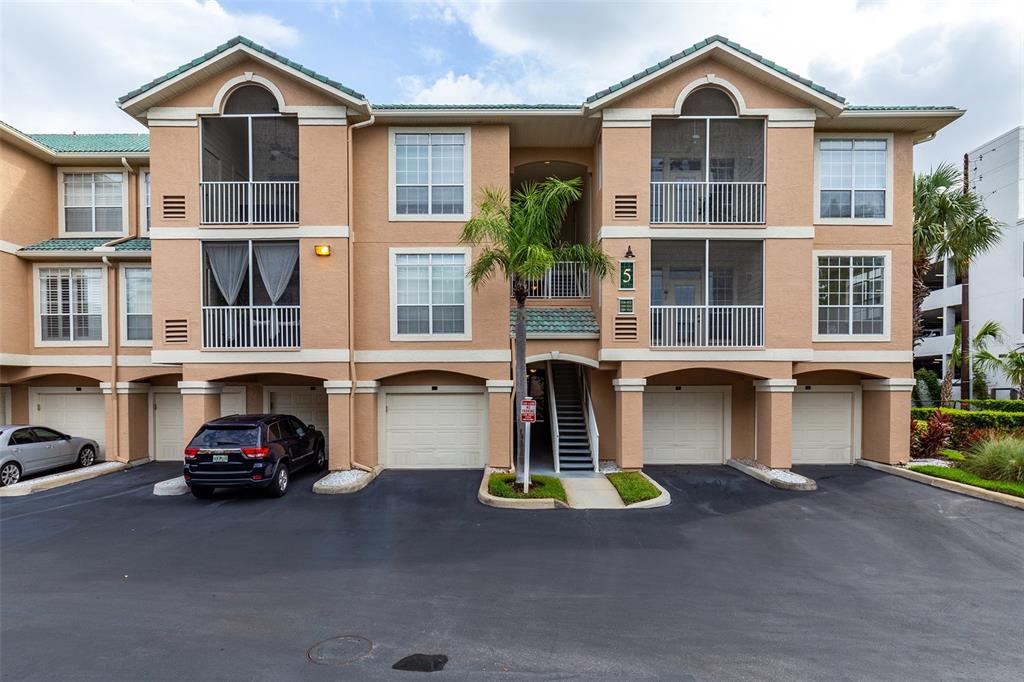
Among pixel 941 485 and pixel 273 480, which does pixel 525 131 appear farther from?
pixel 941 485

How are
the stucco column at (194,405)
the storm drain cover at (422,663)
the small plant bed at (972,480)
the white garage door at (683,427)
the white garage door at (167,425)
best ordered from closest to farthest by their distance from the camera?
the storm drain cover at (422,663) < the small plant bed at (972,480) < the stucco column at (194,405) < the white garage door at (683,427) < the white garage door at (167,425)

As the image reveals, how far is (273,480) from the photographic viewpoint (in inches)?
397

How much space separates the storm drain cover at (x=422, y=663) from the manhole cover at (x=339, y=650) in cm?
43

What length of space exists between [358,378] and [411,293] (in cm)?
260

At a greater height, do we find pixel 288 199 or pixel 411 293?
pixel 288 199

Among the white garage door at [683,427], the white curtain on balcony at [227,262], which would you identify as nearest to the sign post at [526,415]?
the white garage door at [683,427]

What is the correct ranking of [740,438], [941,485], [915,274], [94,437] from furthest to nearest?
[915,274] → [94,437] → [740,438] → [941,485]

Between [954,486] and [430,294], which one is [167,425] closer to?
[430,294]

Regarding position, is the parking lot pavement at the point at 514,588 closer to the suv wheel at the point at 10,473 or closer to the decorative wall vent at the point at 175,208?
the suv wheel at the point at 10,473

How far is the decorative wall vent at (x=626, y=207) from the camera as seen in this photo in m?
12.1

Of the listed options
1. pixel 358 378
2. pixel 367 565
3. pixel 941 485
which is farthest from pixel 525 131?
pixel 941 485

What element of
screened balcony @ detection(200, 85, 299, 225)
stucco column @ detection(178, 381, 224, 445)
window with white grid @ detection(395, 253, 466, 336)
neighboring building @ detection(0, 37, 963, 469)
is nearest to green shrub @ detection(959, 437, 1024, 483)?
neighboring building @ detection(0, 37, 963, 469)

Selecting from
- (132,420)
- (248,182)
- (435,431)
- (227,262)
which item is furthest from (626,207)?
(132,420)

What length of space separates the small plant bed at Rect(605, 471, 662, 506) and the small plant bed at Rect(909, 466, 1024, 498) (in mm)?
6958
